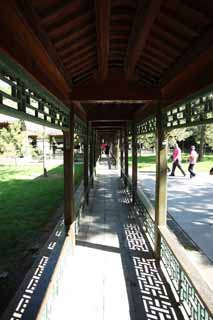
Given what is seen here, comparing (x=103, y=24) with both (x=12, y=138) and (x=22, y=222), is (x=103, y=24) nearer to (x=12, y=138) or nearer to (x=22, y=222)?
(x=22, y=222)

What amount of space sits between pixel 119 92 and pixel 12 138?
14639 millimetres

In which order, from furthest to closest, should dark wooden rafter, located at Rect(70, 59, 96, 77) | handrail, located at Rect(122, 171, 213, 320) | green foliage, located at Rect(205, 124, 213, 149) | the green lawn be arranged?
green foliage, located at Rect(205, 124, 213, 149)
the green lawn
dark wooden rafter, located at Rect(70, 59, 96, 77)
handrail, located at Rect(122, 171, 213, 320)

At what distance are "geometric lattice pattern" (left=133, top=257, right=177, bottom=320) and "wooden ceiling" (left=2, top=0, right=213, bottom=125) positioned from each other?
2673 millimetres

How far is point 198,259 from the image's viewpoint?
14.3 feet

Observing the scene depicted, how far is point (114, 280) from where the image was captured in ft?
12.5

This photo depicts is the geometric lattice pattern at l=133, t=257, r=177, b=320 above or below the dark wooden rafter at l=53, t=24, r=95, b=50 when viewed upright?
below

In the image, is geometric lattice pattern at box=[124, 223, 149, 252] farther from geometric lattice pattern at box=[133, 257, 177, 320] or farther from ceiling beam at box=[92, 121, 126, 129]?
ceiling beam at box=[92, 121, 126, 129]

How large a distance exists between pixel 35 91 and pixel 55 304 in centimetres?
258

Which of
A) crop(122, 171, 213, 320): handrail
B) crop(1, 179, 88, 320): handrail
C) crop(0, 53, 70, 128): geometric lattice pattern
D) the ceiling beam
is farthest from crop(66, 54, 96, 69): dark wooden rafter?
the ceiling beam

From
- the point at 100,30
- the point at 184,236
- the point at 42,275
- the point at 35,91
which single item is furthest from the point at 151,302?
the point at 100,30

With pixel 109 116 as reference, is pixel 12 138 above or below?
below

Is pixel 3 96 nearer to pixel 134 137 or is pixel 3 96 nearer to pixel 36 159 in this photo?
pixel 134 137

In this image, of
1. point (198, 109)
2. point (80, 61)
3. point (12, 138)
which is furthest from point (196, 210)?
point (12, 138)

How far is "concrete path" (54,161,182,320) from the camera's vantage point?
3.15 metres
